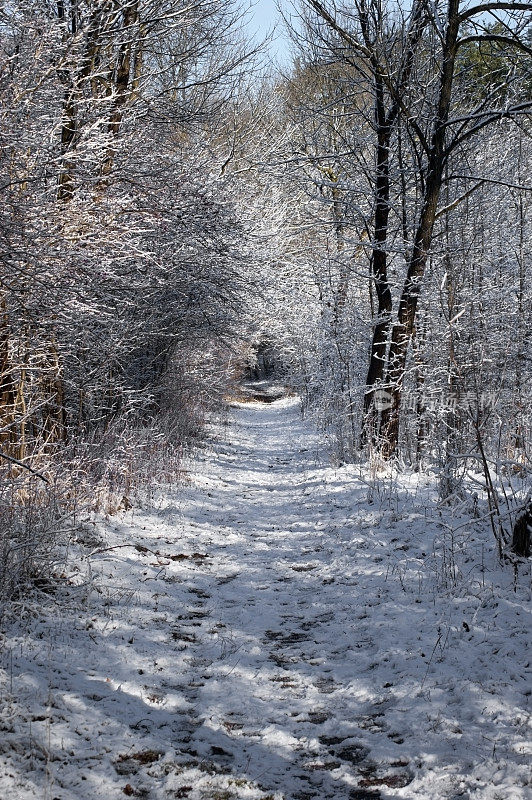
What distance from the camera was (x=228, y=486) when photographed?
9.80 m

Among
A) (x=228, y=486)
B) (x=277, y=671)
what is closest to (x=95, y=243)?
(x=277, y=671)

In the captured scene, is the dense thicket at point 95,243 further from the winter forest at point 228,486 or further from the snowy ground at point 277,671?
the snowy ground at point 277,671

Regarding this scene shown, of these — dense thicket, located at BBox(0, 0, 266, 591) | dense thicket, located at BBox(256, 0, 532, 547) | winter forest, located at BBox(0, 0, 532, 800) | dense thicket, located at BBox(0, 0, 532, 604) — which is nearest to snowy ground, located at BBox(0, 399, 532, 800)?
winter forest, located at BBox(0, 0, 532, 800)

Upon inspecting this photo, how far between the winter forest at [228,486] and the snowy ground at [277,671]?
2 cm

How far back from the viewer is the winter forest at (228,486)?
2.93 meters

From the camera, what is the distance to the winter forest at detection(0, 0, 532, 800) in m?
2.93

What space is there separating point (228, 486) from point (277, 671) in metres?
6.05

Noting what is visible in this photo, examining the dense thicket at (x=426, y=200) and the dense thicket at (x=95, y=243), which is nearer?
the dense thicket at (x=95, y=243)

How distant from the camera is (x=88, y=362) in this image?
28.9 feet

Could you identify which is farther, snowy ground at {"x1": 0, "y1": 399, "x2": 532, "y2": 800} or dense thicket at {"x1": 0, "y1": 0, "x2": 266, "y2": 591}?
dense thicket at {"x1": 0, "y1": 0, "x2": 266, "y2": 591}

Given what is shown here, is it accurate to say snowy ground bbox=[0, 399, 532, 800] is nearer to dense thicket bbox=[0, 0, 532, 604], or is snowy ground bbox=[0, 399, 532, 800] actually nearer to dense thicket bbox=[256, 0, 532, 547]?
dense thicket bbox=[0, 0, 532, 604]

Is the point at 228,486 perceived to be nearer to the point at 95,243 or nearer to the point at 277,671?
the point at 95,243

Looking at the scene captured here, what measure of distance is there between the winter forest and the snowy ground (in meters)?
0.02

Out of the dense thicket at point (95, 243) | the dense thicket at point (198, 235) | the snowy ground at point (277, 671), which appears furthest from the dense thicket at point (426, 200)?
the dense thicket at point (95, 243)
